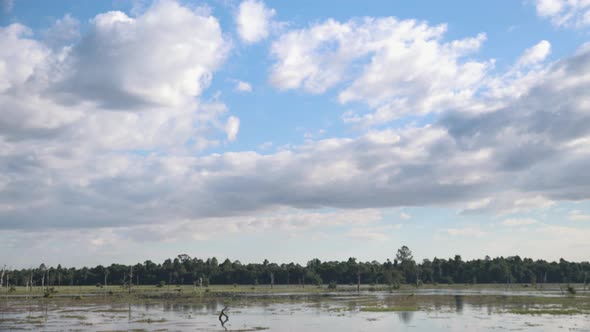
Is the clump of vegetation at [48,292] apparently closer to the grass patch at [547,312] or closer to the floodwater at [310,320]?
the floodwater at [310,320]

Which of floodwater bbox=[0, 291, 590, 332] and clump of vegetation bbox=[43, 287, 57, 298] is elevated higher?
floodwater bbox=[0, 291, 590, 332]

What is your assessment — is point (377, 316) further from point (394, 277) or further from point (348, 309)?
point (394, 277)

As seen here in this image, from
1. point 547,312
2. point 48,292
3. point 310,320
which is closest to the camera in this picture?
A: point 310,320

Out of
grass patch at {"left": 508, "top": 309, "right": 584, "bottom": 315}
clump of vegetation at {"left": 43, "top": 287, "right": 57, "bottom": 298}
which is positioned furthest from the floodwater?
clump of vegetation at {"left": 43, "top": 287, "right": 57, "bottom": 298}

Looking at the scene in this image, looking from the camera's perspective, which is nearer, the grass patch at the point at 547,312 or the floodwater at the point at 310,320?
the floodwater at the point at 310,320

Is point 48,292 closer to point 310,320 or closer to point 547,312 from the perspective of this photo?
point 310,320

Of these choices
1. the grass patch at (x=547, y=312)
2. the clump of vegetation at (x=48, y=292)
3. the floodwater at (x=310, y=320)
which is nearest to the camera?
Answer: the floodwater at (x=310, y=320)

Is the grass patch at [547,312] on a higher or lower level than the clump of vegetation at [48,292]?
higher

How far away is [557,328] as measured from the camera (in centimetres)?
4894

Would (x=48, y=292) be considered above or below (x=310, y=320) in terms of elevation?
below

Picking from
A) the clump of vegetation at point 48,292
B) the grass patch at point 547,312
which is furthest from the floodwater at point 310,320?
the clump of vegetation at point 48,292

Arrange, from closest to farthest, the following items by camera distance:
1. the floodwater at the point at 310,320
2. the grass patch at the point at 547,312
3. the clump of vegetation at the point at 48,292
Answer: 1. the floodwater at the point at 310,320
2. the grass patch at the point at 547,312
3. the clump of vegetation at the point at 48,292

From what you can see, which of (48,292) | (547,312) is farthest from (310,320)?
(48,292)

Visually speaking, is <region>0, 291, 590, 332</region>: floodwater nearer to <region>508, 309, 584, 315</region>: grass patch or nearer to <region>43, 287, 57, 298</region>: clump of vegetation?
<region>508, 309, 584, 315</region>: grass patch
